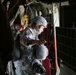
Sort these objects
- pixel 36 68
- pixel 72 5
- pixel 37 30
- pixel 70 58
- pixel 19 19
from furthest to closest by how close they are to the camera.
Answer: pixel 19 19
pixel 36 68
pixel 37 30
pixel 70 58
pixel 72 5

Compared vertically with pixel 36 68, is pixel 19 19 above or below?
above

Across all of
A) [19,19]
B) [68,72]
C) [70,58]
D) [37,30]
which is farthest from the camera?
[19,19]

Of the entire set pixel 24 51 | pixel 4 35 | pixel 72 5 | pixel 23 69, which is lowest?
pixel 23 69

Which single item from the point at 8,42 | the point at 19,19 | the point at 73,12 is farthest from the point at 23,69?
the point at 8,42

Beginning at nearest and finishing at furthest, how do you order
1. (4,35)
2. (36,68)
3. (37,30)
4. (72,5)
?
(4,35) < (72,5) < (37,30) < (36,68)

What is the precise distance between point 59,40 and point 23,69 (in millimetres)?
794

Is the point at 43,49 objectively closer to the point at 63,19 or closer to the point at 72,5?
the point at 63,19

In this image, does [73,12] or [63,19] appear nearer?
[73,12]

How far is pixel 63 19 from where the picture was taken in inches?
83.6

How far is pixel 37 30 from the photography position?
2.56 metres

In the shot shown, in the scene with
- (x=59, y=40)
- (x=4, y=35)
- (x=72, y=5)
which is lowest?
(x=59, y=40)

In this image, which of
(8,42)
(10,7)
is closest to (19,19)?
(10,7)

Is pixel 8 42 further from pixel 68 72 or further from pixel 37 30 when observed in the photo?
pixel 37 30

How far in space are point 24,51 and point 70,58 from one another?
2.39 ft
